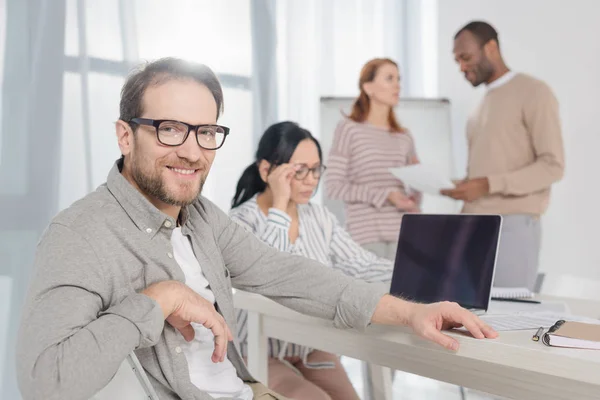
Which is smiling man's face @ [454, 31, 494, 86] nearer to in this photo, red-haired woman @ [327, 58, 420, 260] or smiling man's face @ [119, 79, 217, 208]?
red-haired woman @ [327, 58, 420, 260]

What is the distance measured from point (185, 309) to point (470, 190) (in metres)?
2.10

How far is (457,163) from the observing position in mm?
4188

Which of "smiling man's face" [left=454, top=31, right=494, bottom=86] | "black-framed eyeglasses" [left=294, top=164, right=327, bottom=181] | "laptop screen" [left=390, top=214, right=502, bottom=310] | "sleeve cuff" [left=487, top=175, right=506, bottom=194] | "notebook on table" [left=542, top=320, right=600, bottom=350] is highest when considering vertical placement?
"smiling man's face" [left=454, top=31, right=494, bottom=86]

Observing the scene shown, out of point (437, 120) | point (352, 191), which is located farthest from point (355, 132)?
point (437, 120)

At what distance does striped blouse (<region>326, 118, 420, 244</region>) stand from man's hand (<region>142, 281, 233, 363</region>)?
183cm

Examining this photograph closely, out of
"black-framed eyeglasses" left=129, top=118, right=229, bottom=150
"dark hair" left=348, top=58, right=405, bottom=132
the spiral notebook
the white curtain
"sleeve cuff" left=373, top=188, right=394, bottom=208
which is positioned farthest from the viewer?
"dark hair" left=348, top=58, right=405, bottom=132

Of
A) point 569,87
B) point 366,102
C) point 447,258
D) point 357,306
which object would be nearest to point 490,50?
point 366,102

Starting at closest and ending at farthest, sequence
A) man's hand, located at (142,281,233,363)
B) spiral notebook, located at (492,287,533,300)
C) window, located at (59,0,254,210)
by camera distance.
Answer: man's hand, located at (142,281,233,363) < spiral notebook, located at (492,287,533,300) < window, located at (59,0,254,210)

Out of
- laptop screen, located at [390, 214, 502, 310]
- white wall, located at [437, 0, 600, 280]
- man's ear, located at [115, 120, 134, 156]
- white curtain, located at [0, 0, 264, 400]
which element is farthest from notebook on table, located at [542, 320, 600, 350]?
white wall, located at [437, 0, 600, 280]

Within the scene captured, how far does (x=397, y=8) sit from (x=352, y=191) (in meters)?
1.62

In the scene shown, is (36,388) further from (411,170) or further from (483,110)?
(483,110)

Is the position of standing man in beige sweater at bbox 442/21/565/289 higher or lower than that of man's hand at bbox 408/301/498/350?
higher

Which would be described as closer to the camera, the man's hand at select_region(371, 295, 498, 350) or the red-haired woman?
the man's hand at select_region(371, 295, 498, 350)

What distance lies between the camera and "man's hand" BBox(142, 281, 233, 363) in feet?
3.34
